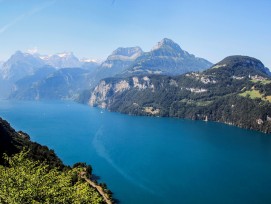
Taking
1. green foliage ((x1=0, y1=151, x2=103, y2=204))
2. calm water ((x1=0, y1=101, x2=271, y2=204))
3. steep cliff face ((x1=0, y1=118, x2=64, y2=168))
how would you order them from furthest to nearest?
calm water ((x1=0, y1=101, x2=271, y2=204)) → steep cliff face ((x1=0, y1=118, x2=64, y2=168)) → green foliage ((x1=0, y1=151, x2=103, y2=204))

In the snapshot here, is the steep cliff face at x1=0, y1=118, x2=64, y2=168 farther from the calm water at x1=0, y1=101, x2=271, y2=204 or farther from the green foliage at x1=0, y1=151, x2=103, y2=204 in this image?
the green foliage at x1=0, y1=151, x2=103, y2=204

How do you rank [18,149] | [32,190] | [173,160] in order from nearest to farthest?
1. [32,190]
2. [18,149]
3. [173,160]

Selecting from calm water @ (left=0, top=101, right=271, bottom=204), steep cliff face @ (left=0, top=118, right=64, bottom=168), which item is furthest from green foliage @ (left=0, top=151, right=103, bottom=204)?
calm water @ (left=0, top=101, right=271, bottom=204)

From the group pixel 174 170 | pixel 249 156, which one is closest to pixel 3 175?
pixel 174 170

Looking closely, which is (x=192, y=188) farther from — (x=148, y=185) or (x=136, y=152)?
(x=136, y=152)

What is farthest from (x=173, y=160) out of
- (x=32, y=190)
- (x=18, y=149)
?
(x=32, y=190)

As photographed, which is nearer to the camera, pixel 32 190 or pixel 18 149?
pixel 32 190

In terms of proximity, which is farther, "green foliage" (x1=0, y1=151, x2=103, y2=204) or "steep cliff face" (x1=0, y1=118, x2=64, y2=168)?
"steep cliff face" (x1=0, y1=118, x2=64, y2=168)

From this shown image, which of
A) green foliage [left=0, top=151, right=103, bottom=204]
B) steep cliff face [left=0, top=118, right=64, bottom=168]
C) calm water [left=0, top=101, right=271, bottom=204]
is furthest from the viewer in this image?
calm water [left=0, top=101, right=271, bottom=204]

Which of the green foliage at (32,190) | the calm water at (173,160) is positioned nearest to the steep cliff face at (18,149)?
the calm water at (173,160)

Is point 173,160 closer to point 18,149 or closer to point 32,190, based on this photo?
point 18,149
